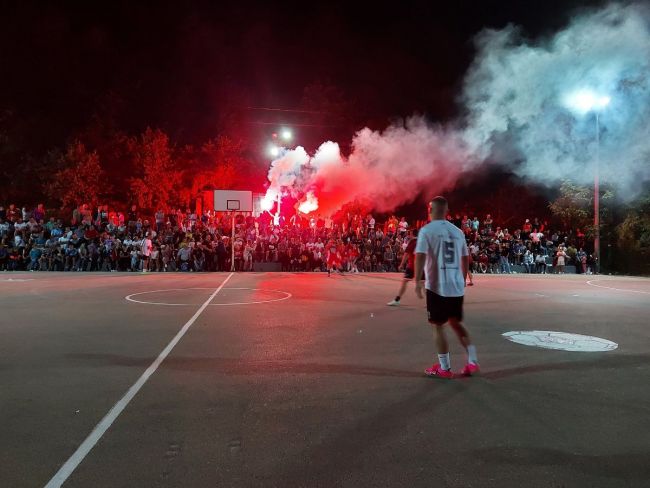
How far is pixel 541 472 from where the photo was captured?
3.54m

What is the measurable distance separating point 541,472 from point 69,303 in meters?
10.8

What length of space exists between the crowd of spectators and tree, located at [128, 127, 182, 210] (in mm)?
6542

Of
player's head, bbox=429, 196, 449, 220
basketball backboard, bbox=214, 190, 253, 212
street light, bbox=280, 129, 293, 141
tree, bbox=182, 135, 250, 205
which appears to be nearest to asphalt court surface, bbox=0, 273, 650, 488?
player's head, bbox=429, 196, 449, 220

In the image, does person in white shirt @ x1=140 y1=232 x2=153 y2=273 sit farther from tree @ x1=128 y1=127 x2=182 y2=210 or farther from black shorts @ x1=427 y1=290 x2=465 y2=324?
black shorts @ x1=427 y1=290 x2=465 y2=324

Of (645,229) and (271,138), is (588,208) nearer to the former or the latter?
(645,229)

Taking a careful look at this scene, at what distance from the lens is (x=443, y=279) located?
19.0 feet

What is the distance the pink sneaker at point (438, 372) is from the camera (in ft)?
18.9

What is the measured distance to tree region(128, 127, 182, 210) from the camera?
33.9m

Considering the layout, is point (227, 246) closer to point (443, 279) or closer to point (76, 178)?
point (76, 178)

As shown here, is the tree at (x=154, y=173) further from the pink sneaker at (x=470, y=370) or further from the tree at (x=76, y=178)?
the pink sneaker at (x=470, y=370)

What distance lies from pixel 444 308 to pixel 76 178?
3227 cm

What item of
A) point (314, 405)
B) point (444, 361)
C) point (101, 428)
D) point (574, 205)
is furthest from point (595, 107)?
point (101, 428)

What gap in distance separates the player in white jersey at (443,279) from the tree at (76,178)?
31.7 m

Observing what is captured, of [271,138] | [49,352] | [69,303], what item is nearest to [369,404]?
[49,352]
